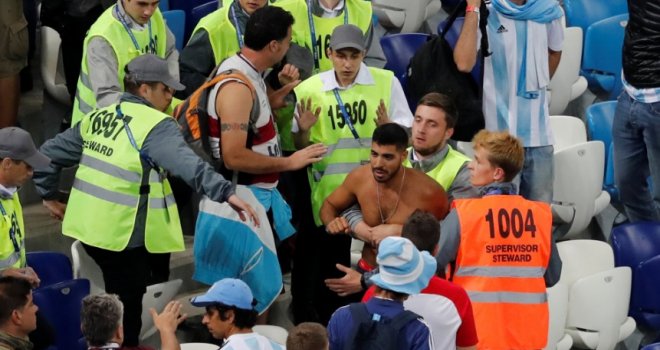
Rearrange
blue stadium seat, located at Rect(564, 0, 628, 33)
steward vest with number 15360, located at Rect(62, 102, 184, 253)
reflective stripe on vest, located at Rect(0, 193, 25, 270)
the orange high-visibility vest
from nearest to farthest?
1. the orange high-visibility vest
2. reflective stripe on vest, located at Rect(0, 193, 25, 270)
3. steward vest with number 15360, located at Rect(62, 102, 184, 253)
4. blue stadium seat, located at Rect(564, 0, 628, 33)

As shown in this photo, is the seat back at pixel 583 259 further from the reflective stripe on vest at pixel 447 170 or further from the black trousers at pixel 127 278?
the black trousers at pixel 127 278

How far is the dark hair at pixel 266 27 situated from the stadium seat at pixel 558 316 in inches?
75.4

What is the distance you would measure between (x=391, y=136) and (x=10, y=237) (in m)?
1.77

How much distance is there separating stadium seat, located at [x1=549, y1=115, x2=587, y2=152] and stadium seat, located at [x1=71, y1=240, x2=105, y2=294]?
3023 mm

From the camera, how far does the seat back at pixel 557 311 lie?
7879 millimetres

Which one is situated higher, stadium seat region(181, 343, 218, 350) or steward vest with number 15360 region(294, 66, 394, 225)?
steward vest with number 15360 region(294, 66, 394, 225)

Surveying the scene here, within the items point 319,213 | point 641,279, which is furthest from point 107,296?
point 641,279

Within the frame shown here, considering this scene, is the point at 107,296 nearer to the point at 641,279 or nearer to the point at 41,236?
the point at 41,236

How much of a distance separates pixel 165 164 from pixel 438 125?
1.36 m

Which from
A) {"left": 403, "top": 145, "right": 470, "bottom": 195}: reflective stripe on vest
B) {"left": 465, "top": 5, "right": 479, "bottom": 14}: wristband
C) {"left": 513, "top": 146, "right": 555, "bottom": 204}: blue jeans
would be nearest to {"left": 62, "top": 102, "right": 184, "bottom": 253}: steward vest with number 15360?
{"left": 403, "top": 145, "right": 470, "bottom": 195}: reflective stripe on vest

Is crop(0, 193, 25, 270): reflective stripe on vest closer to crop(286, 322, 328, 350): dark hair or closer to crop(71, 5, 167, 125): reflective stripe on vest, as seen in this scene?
crop(71, 5, 167, 125): reflective stripe on vest

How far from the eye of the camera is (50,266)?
724cm

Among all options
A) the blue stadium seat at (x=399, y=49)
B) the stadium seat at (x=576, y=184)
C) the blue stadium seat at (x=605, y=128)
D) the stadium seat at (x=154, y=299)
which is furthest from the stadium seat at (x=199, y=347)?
the blue stadium seat at (x=605, y=128)

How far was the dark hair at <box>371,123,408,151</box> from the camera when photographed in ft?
23.5
